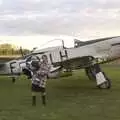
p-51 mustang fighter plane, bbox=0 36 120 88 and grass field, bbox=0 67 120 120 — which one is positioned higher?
p-51 mustang fighter plane, bbox=0 36 120 88

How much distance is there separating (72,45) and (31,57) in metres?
1.76

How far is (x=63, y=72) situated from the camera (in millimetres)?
15797

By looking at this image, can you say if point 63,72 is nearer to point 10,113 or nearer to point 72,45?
point 72,45

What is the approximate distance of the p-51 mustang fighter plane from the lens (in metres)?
14.9

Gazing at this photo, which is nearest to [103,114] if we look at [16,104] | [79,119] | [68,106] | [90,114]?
[90,114]

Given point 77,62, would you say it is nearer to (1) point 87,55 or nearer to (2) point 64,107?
(1) point 87,55

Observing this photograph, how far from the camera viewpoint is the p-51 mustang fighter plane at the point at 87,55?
1490cm

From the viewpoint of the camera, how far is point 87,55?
1528 cm

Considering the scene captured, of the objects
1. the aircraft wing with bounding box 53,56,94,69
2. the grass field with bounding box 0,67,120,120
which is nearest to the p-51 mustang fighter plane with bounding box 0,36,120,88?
the aircraft wing with bounding box 53,56,94,69

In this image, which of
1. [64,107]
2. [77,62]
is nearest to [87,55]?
[77,62]

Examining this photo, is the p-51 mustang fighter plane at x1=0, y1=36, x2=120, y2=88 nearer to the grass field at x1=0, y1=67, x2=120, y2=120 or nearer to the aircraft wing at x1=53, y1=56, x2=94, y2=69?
the aircraft wing at x1=53, y1=56, x2=94, y2=69

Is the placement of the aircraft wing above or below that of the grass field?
above

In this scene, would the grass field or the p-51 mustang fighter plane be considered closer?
the grass field

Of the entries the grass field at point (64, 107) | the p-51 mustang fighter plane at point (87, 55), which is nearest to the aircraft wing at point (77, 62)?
the p-51 mustang fighter plane at point (87, 55)
